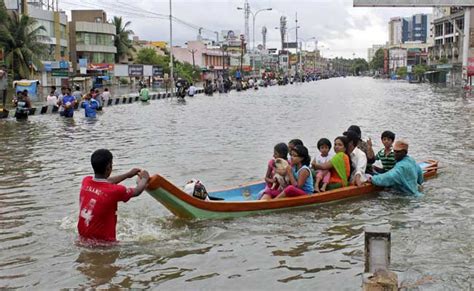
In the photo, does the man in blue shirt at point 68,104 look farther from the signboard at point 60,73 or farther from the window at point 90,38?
the window at point 90,38

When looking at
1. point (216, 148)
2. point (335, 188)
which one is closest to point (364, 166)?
point (335, 188)

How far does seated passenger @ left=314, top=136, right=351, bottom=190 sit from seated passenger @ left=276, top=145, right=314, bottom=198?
0.54 meters

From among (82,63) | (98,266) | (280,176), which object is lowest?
(98,266)

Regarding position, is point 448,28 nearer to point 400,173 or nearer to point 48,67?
point 48,67

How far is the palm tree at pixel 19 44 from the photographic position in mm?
48469

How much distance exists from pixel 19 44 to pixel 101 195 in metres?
47.2

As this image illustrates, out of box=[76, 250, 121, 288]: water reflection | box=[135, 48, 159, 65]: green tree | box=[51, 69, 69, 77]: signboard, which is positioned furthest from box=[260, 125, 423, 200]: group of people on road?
box=[135, 48, 159, 65]: green tree

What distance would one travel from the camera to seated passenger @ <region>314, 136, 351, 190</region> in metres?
9.47

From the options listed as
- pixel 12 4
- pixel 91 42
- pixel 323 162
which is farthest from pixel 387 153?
pixel 91 42

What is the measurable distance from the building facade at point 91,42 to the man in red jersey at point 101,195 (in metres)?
66.5

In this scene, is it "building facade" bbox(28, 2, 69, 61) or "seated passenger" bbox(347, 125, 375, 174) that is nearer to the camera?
"seated passenger" bbox(347, 125, 375, 174)

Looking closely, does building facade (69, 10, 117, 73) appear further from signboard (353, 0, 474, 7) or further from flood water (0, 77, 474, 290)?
flood water (0, 77, 474, 290)

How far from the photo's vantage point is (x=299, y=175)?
8.94 meters

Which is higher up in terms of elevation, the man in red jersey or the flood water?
the man in red jersey
